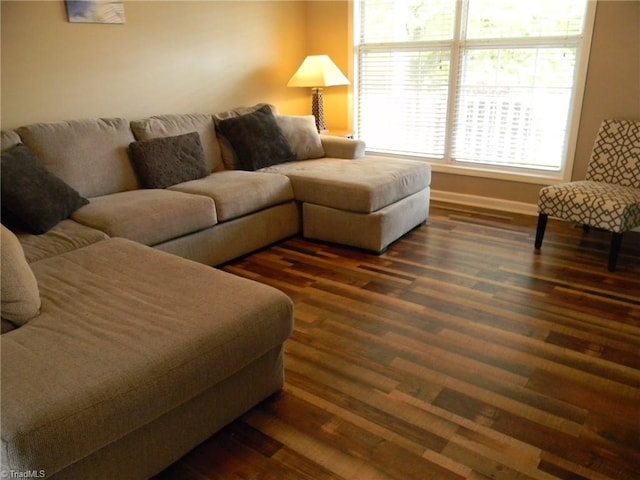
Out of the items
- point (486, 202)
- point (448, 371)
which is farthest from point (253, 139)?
point (448, 371)

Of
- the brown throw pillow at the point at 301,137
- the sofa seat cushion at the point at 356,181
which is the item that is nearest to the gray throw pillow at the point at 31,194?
the sofa seat cushion at the point at 356,181

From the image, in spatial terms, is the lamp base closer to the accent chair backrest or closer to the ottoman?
the ottoman

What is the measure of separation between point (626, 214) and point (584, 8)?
5.63 ft

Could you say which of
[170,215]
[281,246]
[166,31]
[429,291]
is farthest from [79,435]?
[166,31]

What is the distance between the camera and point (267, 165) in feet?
12.6

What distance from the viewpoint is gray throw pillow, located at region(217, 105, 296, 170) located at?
3785mm

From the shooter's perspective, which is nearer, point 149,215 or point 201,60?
point 149,215

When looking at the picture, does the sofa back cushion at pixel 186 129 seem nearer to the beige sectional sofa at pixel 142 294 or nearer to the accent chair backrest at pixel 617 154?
the beige sectional sofa at pixel 142 294

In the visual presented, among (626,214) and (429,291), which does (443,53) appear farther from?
(429,291)

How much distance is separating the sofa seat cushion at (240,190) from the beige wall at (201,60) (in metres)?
0.87

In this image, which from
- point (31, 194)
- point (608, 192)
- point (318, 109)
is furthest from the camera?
point (318, 109)

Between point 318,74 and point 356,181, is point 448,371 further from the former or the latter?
point 318,74

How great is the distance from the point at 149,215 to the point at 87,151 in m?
0.71

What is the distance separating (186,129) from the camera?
3631 mm
